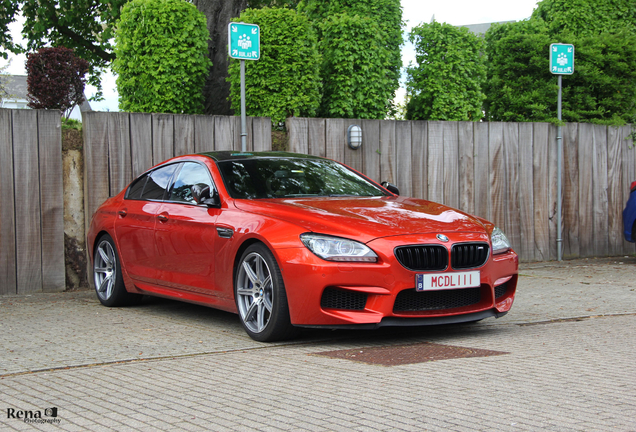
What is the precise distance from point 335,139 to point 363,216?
15.1 feet

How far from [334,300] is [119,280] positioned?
3102 millimetres

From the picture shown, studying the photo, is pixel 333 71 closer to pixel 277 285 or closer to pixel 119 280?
pixel 119 280

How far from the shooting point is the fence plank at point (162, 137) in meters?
9.11

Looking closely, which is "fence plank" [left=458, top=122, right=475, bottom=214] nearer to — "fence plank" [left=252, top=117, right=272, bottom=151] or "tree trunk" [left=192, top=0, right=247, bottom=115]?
"fence plank" [left=252, top=117, right=272, bottom=151]

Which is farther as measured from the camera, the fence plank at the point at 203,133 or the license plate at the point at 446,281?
the fence plank at the point at 203,133

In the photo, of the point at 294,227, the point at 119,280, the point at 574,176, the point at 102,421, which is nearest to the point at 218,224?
the point at 294,227

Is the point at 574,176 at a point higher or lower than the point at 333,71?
lower

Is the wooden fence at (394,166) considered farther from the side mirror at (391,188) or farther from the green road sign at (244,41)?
the side mirror at (391,188)

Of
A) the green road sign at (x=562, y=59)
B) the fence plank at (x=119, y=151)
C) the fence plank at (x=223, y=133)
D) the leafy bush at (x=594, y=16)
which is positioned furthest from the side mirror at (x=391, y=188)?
the leafy bush at (x=594, y=16)

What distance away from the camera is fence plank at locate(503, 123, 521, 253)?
1119cm

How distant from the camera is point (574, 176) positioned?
11.8m

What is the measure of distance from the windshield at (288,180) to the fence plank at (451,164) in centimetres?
396

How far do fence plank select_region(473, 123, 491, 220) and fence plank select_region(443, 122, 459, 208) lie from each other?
34 centimetres

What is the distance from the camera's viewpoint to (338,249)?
518 cm
